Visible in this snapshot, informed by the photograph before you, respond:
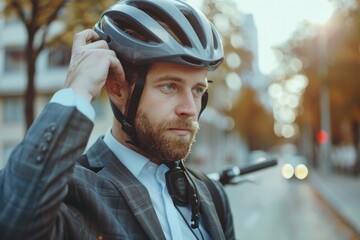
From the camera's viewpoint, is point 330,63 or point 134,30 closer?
point 134,30

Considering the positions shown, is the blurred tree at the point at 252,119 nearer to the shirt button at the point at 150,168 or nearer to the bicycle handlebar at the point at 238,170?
the bicycle handlebar at the point at 238,170

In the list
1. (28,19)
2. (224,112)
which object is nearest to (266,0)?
(28,19)

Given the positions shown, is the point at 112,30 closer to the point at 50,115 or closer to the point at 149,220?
the point at 50,115

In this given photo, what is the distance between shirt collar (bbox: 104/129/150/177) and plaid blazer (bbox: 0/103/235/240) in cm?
5

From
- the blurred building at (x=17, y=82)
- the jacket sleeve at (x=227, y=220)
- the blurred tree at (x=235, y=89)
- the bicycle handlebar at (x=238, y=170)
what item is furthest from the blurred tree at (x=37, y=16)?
the blurred building at (x=17, y=82)

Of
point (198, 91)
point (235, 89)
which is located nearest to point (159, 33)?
point (198, 91)

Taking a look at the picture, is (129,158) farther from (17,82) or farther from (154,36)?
(17,82)

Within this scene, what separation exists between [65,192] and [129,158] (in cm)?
55

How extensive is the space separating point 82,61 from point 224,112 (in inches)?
1737

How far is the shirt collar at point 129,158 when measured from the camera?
1828mm

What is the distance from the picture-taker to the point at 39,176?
125cm

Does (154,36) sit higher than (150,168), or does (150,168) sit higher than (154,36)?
(154,36)

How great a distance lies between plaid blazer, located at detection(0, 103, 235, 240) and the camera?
4.05 ft

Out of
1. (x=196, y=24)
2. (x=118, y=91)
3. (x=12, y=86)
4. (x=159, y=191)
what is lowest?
(x=12, y=86)
